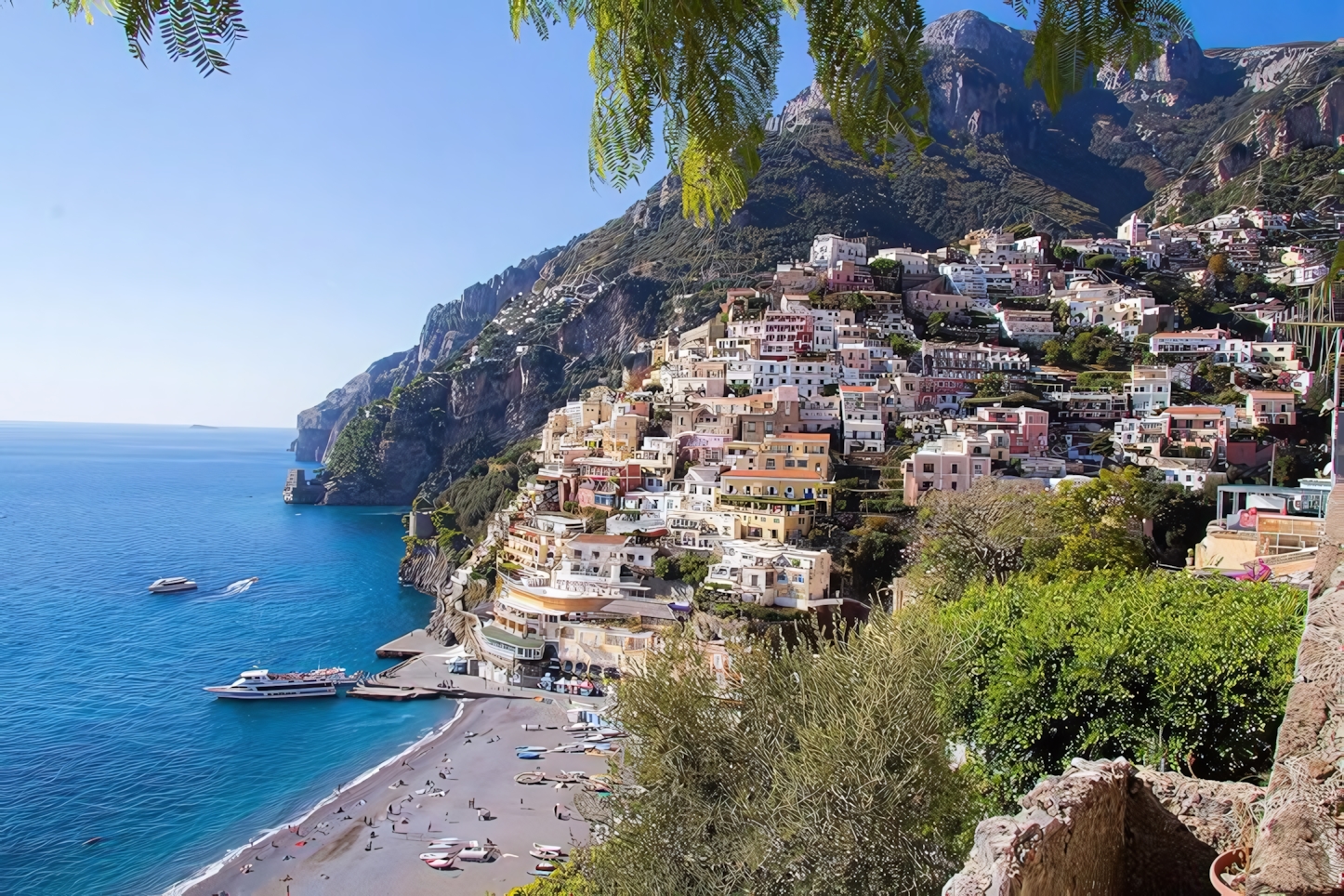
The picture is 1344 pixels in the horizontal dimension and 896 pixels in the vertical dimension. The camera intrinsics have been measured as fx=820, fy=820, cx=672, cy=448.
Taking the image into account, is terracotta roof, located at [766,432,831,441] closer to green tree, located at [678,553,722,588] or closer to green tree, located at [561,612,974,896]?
green tree, located at [678,553,722,588]

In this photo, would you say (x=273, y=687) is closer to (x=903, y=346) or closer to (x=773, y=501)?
(x=773, y=501)

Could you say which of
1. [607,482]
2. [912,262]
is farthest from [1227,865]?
[912,262]

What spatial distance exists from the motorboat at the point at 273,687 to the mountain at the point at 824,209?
37.0 meters

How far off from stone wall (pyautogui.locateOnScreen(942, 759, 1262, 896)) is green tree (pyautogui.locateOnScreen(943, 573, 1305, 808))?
1.80 meters

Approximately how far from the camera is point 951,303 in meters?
44.6

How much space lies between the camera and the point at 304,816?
17.4m

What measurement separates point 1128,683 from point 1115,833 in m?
2.64

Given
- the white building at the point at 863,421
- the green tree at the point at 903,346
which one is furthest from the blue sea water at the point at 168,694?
the green tree at the point at 903,346

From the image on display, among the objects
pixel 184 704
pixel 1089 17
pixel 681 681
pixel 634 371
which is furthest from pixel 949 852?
pixel 634 371

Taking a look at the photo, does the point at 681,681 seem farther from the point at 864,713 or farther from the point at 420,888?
A: the point at 420,888

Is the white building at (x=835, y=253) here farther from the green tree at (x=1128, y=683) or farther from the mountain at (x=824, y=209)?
the green tree at (x=1128, y=683)

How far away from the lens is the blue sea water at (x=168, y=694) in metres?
16.7

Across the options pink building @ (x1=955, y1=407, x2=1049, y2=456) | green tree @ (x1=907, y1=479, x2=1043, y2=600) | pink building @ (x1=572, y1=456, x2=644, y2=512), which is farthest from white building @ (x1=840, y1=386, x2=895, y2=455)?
green tree @ (x1=907, y1=479, x2=1043, y2=600)

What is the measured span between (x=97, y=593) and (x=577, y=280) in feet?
176
